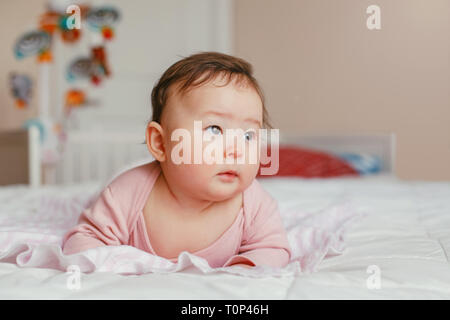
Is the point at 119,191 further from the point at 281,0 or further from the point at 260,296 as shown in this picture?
the point at 281,0

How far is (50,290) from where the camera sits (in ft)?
1.72

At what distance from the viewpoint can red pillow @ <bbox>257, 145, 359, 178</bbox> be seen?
6.70ft

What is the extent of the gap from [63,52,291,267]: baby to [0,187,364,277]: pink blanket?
0.05 metres

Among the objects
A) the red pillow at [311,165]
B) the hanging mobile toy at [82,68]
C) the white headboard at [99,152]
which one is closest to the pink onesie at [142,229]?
the red pillow at [311,165]

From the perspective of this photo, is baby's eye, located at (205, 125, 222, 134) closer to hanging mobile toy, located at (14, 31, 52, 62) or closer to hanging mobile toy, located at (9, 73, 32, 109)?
hanging mobile toy, located at (14, 31, 52, 62)

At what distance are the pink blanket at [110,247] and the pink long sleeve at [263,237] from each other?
0.03 meters

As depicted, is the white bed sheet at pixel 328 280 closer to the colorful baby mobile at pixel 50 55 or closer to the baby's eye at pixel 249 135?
the baby's eye at pixel 249 135

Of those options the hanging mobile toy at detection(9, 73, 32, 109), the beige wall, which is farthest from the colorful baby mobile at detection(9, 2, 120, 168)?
the beige wall

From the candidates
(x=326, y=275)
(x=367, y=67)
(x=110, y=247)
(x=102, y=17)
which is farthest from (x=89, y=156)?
(x=326, y=275)

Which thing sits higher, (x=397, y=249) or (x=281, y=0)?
(x=281, y=0)

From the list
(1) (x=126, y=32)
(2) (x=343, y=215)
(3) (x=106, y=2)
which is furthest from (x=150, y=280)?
(3) (x=106, y=2)

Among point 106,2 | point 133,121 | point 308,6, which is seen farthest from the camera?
point 106,2

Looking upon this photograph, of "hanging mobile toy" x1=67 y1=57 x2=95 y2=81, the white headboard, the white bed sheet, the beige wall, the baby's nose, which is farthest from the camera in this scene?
"hanging mobile toy" x1=67 y1=57 x2=95 y2=81

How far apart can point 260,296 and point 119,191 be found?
1.02 feet
